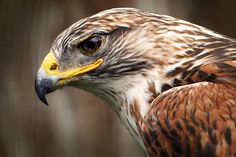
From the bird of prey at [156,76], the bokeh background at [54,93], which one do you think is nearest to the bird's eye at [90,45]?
the bird of prey at [156,76]

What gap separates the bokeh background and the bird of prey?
6.63ft

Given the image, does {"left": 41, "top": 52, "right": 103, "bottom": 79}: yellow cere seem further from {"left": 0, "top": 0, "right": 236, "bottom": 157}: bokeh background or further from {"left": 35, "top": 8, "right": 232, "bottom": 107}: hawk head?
{"left": 0, "top": 0, "right": 236, "bottom": 157}: bokeh background

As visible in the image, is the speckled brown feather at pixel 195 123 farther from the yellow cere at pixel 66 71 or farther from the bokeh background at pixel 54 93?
the bokeh background at pixel 54 93

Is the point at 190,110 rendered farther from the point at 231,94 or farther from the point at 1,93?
the point at 1,93

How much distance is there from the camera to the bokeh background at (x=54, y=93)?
7277mm

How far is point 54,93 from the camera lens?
748 centimetres

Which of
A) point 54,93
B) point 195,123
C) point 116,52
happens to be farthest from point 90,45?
point 54,93

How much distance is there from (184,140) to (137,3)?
2692mm

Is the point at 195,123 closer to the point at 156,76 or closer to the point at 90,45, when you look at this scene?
the point at 156,76

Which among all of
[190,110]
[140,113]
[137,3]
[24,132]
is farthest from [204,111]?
[24,132]

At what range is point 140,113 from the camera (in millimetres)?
4969

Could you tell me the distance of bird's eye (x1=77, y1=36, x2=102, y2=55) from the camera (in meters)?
5.15

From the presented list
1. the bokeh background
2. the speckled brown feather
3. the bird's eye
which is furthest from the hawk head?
the bokeh background

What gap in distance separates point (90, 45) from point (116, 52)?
0.15m
